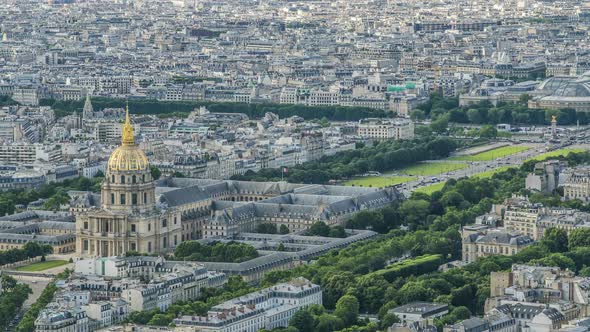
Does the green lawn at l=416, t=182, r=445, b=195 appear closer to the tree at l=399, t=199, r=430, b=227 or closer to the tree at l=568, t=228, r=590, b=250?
the tree at l=399, t=199, r=430, b=227

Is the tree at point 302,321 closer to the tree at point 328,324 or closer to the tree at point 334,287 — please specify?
the tree at point 328,324

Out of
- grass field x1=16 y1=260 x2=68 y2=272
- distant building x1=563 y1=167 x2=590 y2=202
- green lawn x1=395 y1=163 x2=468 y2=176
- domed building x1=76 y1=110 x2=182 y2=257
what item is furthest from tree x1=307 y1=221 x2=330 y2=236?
green lawn x1=395 y1=163 x2=468 y2=176

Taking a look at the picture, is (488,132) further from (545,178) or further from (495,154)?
(545,178)

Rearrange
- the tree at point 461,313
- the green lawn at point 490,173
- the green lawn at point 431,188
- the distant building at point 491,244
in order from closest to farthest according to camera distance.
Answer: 1. the tree at point 461,313
2. the distant building at point 491,244
3. the green lawn at point 431,188
4. the green lawn at point 490,173

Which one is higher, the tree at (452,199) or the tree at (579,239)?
the tree at (579,239)

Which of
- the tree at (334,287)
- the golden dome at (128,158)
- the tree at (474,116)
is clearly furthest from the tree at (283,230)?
the tree at (474,116)

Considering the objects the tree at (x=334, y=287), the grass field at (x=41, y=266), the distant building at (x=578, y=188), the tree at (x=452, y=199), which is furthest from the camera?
the distant building at (x=578, y=188)

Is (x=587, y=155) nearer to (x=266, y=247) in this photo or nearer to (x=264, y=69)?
(x=266, y=247)
